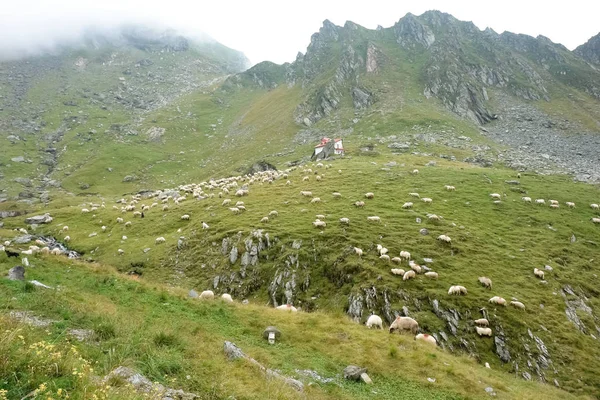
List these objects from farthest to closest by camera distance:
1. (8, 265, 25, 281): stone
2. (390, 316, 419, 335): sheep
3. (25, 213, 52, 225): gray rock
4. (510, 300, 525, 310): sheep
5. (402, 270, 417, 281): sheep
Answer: (25, 213, 52, 225): gray rock, (402, 270, 417, 281): sheep, (510, 300, 525, 310): sheep, (390, 316, 419, 335): sheep, (8, 265, 25, 281): stone

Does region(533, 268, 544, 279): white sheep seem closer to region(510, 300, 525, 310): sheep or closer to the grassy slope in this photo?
region(510, 300, 525, 310): sheep

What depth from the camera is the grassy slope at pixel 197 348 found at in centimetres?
995

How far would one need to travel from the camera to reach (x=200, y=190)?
6247 centimetres

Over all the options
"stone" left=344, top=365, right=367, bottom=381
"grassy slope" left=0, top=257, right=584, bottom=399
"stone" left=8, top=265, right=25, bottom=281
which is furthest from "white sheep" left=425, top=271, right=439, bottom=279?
"stone" left=8, top=265, right=25, bottom=281

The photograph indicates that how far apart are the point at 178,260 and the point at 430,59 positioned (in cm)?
15161

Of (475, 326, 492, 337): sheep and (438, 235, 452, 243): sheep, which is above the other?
(438, 235, 452, 243): sheep

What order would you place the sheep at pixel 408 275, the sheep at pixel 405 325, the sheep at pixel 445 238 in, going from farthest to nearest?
1. the sheep at pixel 445 238
2. the sheep at pixel 408 275
3. the sheep at pixel 405 325

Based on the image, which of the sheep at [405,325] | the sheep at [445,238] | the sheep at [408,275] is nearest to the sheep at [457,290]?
the sheep at [408,275]

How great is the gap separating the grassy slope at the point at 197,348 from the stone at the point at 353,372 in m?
0.48

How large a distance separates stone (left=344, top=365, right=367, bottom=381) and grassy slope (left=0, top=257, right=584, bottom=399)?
1.59 feet

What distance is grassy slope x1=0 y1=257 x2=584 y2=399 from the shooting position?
9.95 metres

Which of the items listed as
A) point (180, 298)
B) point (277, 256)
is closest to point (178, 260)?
point (277, 256)

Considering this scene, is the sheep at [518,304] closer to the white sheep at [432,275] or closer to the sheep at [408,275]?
the white sheep at [432,275]

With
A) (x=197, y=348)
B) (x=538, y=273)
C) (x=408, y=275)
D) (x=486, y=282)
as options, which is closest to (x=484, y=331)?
(x=486, y=282)
